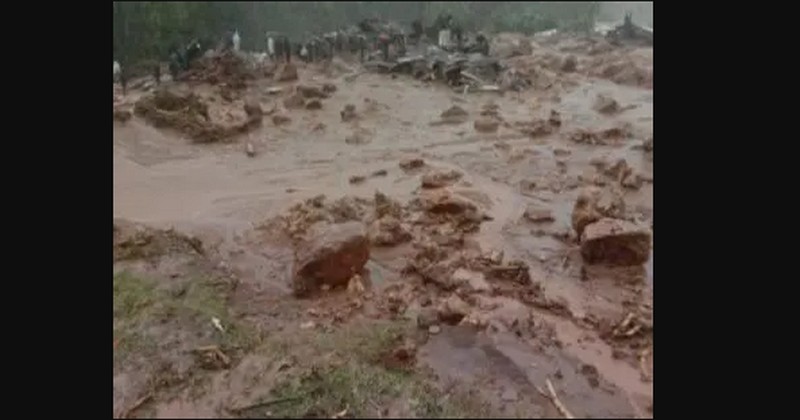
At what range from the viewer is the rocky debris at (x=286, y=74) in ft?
46.8

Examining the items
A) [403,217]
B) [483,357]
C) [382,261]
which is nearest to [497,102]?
[403,217]

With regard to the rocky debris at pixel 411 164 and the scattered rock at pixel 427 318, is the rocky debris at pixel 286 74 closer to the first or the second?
the rocky debris at pixel 411 164

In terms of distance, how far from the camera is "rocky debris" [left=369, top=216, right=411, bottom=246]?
6035mm

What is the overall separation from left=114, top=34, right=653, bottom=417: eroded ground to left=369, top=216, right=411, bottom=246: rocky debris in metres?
0.02

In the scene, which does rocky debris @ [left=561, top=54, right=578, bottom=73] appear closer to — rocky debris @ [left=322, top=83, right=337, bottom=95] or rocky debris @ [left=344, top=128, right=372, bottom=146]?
rocky debris @ [left=322, top=83, right=337, bottom=95]

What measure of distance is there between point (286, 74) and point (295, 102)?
2.77 meters

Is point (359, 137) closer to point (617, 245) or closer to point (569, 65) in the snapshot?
point (617, 245)

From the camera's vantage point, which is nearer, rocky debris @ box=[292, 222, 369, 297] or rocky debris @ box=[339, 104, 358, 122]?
rocky debris @ box=[292, 222, 369, 297]

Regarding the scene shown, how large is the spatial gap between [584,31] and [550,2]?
737 cm

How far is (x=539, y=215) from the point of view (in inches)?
265

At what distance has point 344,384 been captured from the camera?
3838 mm

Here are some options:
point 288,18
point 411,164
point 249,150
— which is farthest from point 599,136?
point 288,18

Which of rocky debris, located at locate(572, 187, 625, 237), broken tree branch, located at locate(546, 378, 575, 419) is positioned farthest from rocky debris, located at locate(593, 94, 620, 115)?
broken tree branch, located at locate(546, 378, 575, 419)

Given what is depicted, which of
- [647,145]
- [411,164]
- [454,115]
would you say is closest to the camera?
[411,164]
